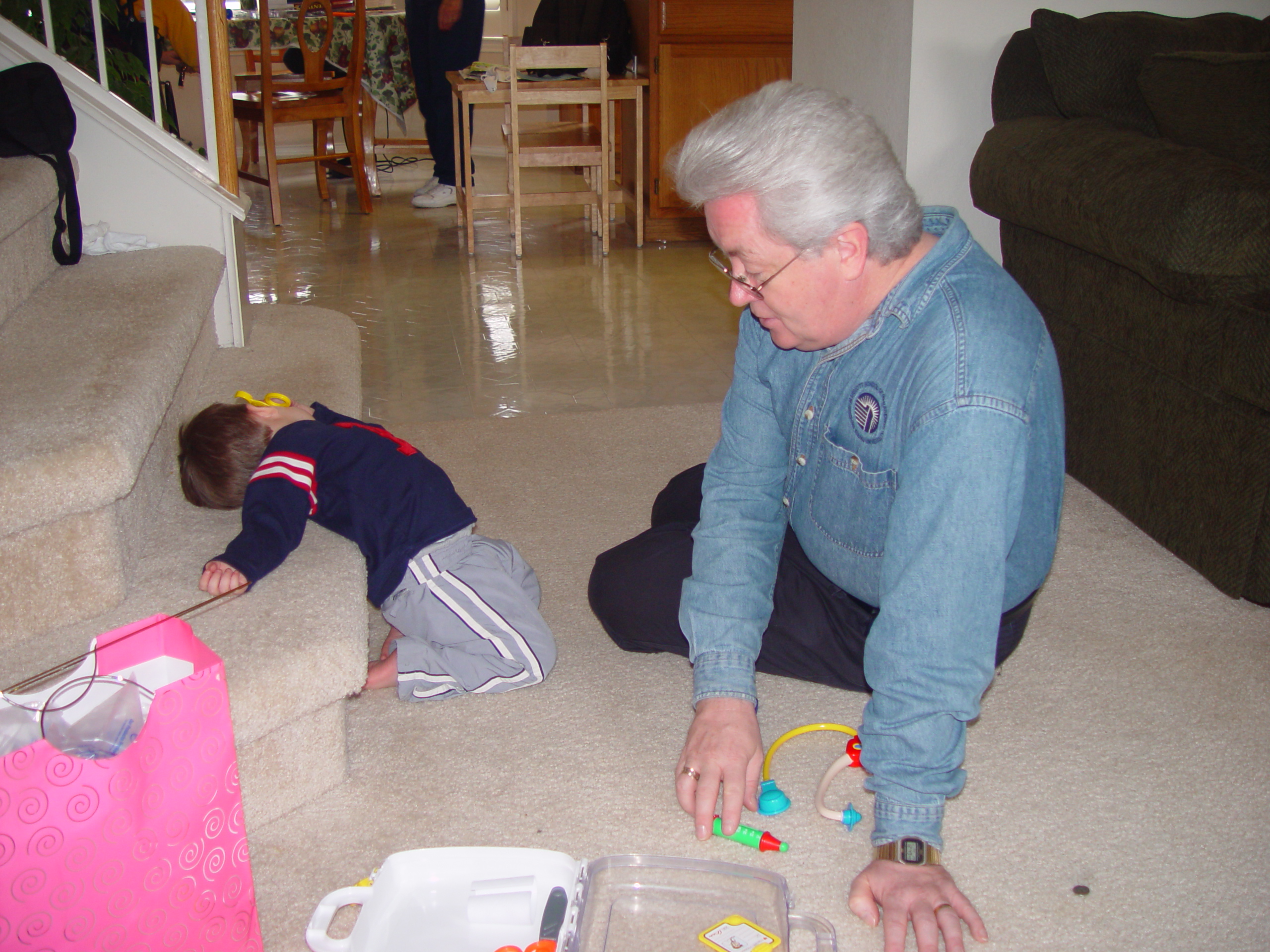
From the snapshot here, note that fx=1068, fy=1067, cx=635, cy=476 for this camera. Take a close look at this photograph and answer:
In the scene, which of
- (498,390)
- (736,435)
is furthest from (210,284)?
(736,435)

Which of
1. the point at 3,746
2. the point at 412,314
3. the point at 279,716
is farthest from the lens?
the point at 412,314

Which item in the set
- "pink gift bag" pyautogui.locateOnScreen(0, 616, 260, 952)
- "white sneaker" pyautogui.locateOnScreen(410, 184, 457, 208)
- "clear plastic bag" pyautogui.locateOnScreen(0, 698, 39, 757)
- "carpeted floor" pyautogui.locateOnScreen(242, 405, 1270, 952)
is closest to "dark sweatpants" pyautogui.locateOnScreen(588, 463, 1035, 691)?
"carpeted floor" pyautogui.locateOnScreen(242, 405, 1270, 952)

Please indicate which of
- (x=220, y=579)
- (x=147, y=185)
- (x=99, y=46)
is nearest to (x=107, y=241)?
(x=147, y=185)

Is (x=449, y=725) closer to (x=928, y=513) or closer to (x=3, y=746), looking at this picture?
(x=3, y=746)

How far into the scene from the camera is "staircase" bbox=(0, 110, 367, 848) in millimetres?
1122

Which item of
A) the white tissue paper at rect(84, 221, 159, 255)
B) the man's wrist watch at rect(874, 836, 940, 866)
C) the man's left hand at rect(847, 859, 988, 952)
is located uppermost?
the white tissue paper at rect(84, 221, 159, 255)

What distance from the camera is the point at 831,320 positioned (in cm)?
102

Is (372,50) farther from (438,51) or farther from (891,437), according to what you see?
(891,437)

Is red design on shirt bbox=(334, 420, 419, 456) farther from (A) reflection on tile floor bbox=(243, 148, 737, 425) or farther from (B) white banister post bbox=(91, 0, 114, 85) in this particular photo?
(B) white banister post bbox=(91, 0, 114, 85)

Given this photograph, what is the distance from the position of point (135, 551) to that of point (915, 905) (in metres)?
1.00

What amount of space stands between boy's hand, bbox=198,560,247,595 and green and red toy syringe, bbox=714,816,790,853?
0.61 m

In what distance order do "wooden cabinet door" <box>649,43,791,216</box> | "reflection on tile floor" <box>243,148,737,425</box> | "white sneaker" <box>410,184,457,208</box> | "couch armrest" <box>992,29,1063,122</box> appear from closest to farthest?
"couch armrest" <box>992,29,1063,122</box>, "reflection on tile floor" <box>243,148,737,425</box>, "wooden cabinet door" <box>649,43,791,216</box>, "white sneaker" <box>410,184,457,208</box>

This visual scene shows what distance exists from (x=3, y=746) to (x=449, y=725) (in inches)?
23.5

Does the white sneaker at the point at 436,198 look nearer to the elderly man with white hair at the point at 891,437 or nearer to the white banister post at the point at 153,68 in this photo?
the white banister post at the point at 153,68
